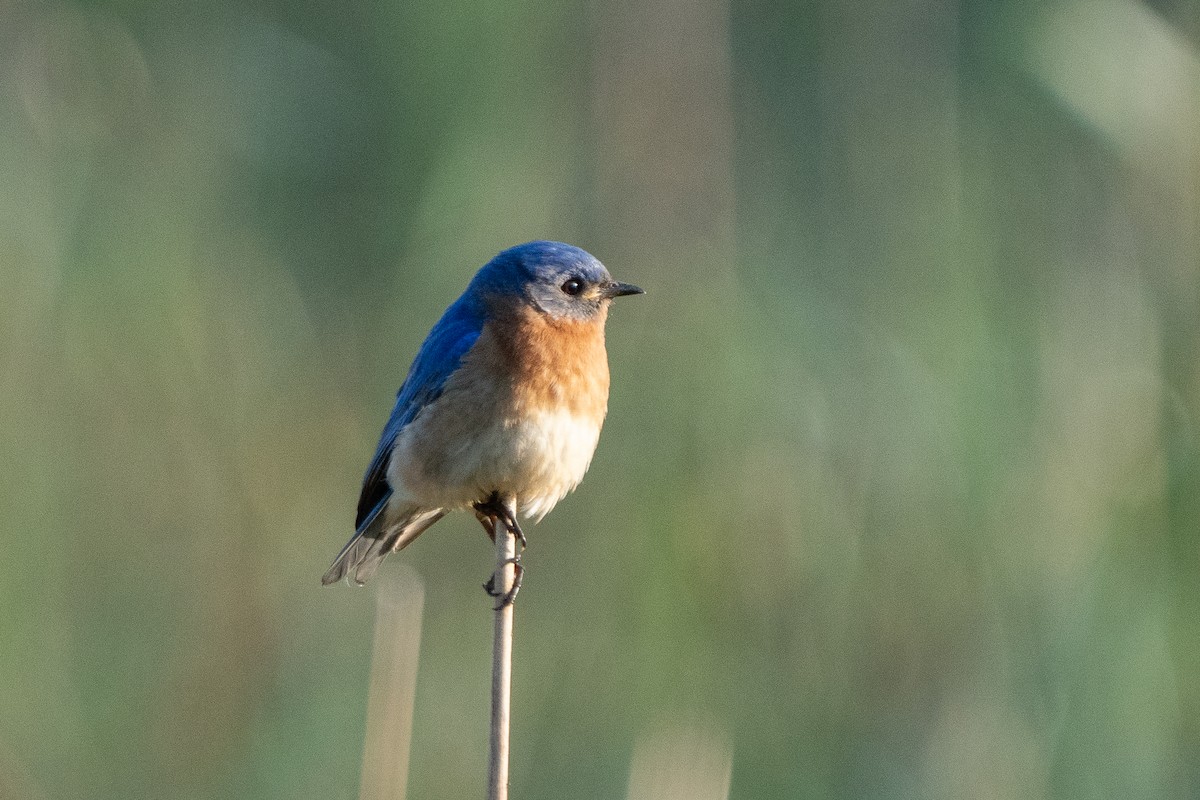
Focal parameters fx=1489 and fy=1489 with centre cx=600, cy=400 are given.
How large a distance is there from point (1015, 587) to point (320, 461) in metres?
1.78

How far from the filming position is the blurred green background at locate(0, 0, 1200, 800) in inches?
130

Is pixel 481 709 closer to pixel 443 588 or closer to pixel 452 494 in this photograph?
pixel 443 588

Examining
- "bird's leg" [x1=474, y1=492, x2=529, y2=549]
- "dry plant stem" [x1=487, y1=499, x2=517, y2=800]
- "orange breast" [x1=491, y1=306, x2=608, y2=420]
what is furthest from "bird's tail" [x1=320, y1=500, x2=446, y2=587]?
"dry plant stem" [x1=487, y1=499, x2=517, y2=800]

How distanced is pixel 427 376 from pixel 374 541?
41 cm

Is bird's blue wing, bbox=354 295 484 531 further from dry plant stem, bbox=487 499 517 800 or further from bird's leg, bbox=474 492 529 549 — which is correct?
dry plant stem, bbox=487 499 517 800

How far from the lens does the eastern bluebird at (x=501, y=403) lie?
10.3 ft

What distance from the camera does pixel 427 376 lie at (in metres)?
3.30

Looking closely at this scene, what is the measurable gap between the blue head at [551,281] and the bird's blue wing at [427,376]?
3.0 inches

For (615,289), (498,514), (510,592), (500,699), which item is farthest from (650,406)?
(500,699)

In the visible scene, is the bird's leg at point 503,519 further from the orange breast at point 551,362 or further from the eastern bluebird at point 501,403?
the orange breast at point 551,362

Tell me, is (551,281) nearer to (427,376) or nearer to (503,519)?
(427,376)

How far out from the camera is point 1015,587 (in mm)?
3342

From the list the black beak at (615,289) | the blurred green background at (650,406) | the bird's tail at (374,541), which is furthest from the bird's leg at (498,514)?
the black beak at (615,289)

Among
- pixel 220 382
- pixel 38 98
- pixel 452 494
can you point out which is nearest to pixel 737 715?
pixel 452 494
